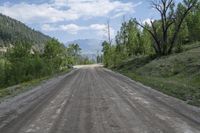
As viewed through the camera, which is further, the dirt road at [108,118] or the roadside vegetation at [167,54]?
the roadside vegetation at [167,54]

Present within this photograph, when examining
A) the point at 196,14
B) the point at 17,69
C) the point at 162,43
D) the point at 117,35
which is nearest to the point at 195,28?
the point at 196,14

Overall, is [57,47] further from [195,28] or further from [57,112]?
[57,112]

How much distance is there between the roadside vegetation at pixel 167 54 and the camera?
74.6 ft

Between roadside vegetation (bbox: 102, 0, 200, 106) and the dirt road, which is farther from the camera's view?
roadside vegetation (bbox: 102, 0, 200, 106)

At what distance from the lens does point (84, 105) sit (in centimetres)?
1376

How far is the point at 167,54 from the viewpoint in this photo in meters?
48.3

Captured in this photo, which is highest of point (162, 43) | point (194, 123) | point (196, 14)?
point (196, 14)

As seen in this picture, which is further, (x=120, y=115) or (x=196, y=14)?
(x=196, y=14)

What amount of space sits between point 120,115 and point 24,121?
316 centimetres

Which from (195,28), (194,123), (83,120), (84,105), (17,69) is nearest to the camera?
(194,123)

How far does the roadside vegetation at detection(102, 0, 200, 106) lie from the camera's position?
22727 millimetres

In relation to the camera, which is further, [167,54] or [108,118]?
[167,54]

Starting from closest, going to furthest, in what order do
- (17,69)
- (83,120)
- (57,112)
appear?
(83,120)
(57,112)
(17,69)

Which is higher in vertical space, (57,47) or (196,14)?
(196,14)
